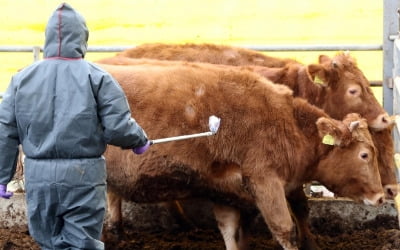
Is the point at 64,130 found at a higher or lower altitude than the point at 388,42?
higher

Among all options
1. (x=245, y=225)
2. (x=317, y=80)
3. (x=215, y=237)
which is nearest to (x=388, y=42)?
(x=317, y=80)

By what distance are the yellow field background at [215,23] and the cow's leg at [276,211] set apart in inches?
148

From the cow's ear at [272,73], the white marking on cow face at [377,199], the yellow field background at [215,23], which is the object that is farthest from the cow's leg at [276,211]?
the yellow field background at [215,23]

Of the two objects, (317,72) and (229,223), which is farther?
(317,72)

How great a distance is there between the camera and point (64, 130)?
17.5 feet

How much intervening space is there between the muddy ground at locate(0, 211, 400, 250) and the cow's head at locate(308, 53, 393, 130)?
1066 mm

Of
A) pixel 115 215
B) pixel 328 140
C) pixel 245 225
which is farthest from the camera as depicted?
pixel 115 215

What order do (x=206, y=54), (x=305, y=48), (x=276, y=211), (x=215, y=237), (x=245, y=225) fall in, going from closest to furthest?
(x=276, y=211)
(x=245, y=225)
(x=215, y=237)
(x=305, y=48)
(x=206, y=54)

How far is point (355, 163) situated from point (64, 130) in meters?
2.99

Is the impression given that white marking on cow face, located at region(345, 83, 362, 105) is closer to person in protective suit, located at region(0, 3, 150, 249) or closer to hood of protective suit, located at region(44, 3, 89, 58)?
person in protective suit, located at region(0, 3, 150, 249)

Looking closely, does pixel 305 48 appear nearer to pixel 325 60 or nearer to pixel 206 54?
pixel 325 60

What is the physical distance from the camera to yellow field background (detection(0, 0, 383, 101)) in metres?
10.6

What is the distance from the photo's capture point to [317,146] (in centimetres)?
747

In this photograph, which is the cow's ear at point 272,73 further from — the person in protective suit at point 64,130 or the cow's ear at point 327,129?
the person in protective suit at point 64,130
